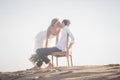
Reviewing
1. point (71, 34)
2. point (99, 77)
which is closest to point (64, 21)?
point (71, 34)

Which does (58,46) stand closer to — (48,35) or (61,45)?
(61,45)

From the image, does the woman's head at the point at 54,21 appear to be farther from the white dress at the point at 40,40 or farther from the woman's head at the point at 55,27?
the white dress at the point at 40,40

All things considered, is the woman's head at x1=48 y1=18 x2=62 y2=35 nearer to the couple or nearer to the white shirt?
the couple

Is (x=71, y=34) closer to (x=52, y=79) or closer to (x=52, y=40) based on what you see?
(x=52, y=40)

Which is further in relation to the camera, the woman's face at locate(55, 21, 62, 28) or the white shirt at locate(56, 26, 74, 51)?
the woman's face at locate(55, 21, 62, 28)

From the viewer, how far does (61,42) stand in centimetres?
915

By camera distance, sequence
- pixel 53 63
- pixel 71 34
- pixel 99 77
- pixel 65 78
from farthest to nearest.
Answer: pixel 53 63
pixel 71 34
pixel 65 78
pixel 99 77

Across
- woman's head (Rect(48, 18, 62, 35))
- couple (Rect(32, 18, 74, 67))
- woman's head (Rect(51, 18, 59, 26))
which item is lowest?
couple (Rect(32, 18, 74, 67))

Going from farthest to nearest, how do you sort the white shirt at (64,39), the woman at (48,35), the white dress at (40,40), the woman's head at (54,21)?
the white dress at (40,40) → the woman at (48,35) → the woman's head at (54,21) → the white shirt at (64,39)

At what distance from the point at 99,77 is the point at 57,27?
4.57 m

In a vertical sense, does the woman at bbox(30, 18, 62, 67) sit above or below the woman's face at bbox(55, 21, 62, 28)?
below

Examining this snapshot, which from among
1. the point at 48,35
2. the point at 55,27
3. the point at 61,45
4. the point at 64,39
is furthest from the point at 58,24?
the point at 61,45

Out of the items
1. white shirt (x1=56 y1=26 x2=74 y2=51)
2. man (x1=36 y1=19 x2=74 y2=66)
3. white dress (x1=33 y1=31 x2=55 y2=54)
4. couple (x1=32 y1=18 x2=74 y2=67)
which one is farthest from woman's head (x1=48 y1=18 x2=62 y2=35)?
white shirt (x1=56 y1=26 x2=74 y2=51)

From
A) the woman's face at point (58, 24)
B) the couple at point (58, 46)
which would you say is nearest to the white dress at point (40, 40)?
the woman's face at point (58, 24)
